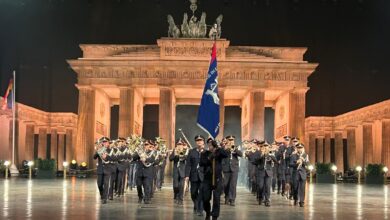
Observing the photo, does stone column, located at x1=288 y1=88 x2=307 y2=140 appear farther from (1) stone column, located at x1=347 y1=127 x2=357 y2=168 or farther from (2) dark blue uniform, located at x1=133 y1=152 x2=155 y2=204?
(2) dark blue uniform, located at x1=133 y1=152 x2=155 y2=204

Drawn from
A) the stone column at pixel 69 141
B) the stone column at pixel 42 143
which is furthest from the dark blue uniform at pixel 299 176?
the stone column at pixel 69 141

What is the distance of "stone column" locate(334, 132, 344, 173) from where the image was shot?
67275mm

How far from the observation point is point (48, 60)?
205ft

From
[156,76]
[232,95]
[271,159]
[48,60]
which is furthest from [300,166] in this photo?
[48,60]

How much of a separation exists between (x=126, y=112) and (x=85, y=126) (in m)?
3.79

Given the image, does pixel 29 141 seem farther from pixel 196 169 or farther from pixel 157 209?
pixel 196 169

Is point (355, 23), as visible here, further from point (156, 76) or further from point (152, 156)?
point (152, 156)

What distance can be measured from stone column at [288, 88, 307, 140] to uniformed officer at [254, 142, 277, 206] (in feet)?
102

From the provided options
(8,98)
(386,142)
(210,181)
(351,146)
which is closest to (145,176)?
(210,181)

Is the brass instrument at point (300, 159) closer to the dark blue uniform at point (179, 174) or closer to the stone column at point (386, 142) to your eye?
the dark blue uniform at point (179, 174)

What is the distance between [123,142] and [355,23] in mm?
39923

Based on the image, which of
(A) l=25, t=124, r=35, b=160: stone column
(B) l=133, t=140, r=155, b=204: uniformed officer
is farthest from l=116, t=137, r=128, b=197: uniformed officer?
(A) l=25, t=124, r=35, b=160: stone column

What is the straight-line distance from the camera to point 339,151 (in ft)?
227

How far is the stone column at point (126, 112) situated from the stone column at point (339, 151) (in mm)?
24786
